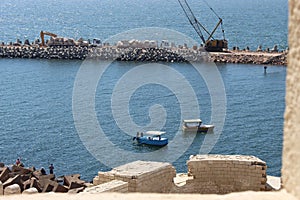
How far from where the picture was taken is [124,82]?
45.7 metres

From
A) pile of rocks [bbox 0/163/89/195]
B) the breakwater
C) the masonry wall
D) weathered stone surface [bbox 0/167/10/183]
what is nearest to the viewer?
the masonry wall

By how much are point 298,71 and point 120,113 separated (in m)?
31.5

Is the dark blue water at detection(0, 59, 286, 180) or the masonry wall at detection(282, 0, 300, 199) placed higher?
the masonry wall at detection(282, 0, 300, 199)

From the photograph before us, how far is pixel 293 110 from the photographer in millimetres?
3699

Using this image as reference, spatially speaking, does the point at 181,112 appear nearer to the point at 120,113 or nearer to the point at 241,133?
the point at 120,113

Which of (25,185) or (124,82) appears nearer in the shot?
(25,185)

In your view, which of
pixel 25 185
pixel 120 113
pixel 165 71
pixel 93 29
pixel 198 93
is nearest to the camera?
pixel 25 185

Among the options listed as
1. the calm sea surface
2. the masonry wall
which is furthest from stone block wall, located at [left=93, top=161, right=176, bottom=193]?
the calm sea surface

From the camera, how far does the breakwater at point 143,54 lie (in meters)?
55.8

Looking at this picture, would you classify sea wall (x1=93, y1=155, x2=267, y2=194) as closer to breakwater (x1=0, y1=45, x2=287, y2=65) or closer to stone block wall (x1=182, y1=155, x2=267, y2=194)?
stone block wall (x1=182, y1=155, x2=267, y2=194)

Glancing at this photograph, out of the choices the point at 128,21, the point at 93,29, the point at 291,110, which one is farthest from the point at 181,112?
the point at 128,21

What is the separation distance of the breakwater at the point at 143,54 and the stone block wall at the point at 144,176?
141 ft

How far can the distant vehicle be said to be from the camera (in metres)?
31.5

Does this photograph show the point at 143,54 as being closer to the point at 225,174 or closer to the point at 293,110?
the point at 225,174
